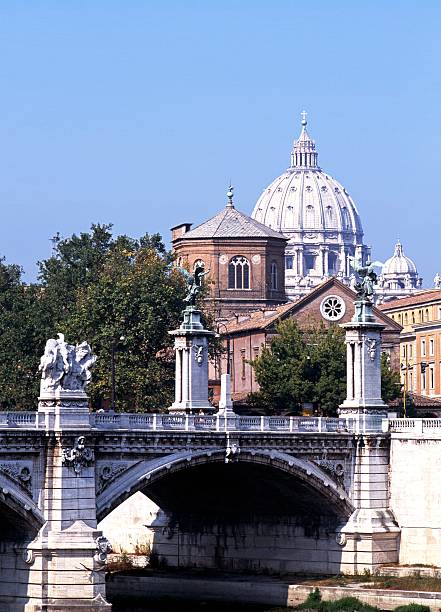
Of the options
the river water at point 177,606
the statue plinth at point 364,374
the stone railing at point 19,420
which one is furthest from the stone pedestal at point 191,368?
the stone railing at point 19,420

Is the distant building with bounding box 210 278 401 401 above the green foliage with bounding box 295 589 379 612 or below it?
above

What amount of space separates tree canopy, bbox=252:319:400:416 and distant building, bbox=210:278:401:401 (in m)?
18.3

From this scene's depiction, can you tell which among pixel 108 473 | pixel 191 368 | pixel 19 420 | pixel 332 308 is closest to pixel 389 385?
pixel 332 308

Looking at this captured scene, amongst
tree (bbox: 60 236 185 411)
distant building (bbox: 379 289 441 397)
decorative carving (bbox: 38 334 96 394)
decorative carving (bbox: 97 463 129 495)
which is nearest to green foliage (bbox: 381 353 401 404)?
tree (bbox: 60 236 185 411)

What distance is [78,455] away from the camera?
291ft

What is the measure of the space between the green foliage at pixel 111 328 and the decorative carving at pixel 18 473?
39.8 metres

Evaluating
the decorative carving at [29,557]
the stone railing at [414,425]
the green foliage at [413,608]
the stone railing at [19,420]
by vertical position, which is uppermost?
the stone railing at [414,425]

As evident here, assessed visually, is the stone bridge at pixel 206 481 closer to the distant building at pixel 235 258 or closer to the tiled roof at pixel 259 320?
the tiled roof at pixel 259 320

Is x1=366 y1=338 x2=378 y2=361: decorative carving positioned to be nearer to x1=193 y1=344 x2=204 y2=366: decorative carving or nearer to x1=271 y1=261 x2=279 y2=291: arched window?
x1=193 y1=344 x2=204 y2=366: decorative carving

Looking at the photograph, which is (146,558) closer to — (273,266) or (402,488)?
(402,488)

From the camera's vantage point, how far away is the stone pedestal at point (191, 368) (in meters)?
103

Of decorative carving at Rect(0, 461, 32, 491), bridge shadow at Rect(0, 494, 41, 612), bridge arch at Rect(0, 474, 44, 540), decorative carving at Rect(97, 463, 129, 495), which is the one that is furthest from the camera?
decorative carving at Rect(97, 463, 129, 495)

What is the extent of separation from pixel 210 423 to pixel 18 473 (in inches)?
468

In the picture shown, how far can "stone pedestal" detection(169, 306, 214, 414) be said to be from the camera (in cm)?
10281
